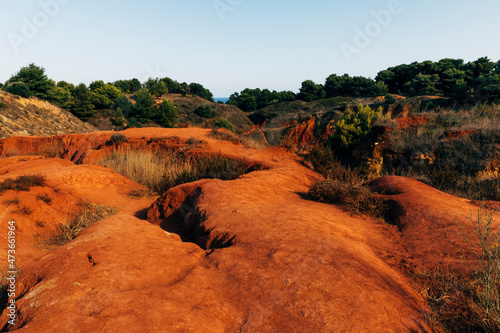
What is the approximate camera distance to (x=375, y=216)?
470 centimetres

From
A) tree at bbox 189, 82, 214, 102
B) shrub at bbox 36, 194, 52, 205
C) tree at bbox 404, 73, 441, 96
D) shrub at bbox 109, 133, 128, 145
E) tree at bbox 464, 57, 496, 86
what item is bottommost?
shrub at bbox 36, 194, 52, 205

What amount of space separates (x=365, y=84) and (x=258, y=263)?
4724cm

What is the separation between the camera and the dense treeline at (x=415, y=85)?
21586 millimetres

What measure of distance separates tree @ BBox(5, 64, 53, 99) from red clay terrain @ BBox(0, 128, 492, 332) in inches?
Answer: 1226

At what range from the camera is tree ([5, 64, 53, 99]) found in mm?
29359

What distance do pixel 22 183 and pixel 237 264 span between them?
18.1 ft

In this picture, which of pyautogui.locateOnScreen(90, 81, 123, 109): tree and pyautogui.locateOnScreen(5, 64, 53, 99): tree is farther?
pyautogui.locateOnScreen(90, 81, 123, 109): tree

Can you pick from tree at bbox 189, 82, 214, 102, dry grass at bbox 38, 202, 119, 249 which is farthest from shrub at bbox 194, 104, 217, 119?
dry grass at bbox 38, 202, 119, 249

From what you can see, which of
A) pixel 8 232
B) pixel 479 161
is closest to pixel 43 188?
pixel 8 232

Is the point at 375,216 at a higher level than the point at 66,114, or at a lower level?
lower

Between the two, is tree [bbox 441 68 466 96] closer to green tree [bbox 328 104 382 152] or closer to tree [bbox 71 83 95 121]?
green tree [bbox 328 104 382 152]

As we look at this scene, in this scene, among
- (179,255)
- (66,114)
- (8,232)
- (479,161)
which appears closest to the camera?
(179,255)

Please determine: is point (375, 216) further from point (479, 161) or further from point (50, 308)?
point (479, 161)

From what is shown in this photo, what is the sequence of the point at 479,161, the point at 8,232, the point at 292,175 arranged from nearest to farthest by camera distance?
1. the point at 8,232
2. the point at 292,175
3. the point at 479,161
